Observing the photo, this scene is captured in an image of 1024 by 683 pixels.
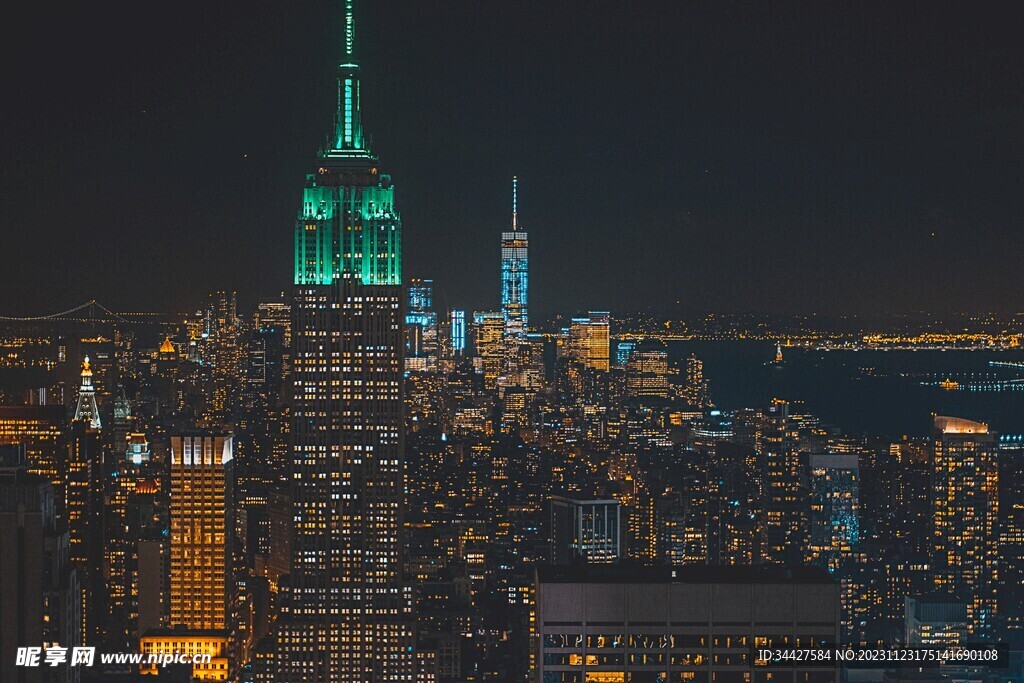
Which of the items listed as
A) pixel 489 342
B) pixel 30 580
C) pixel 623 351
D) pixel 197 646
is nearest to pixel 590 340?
pixel 623 351

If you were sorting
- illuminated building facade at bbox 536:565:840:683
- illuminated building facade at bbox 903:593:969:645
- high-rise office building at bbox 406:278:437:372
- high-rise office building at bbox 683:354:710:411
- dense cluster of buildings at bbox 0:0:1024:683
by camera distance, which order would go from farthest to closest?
high-rise office building at bbox 406:278:437:372 < high-rise office building at bbox 683:354:710:411 < dense cluster of buildings at bbox 0:0:1024:683 < illuminated building facade at bbox 903:593:969:645 < illuminated building facade at bbox 536:565:840:683

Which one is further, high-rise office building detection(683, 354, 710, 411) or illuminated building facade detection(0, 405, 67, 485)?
high-rise office building detection(683, 354, 710, 411)

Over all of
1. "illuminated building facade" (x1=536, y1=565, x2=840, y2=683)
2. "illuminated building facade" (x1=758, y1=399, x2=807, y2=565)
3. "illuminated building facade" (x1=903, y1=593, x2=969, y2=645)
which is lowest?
"illuminated building facade" (x1=903, y1=593, x2=969, y2=645)

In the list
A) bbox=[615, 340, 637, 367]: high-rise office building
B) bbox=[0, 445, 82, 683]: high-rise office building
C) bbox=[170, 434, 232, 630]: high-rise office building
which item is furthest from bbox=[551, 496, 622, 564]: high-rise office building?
bbox=[0, 445, 82, 683]: high-rise office building

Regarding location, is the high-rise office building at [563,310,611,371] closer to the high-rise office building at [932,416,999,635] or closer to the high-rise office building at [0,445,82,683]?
the high-rise office building at [932,416,999,635]

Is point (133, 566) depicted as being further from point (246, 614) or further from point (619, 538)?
point (619, 538)

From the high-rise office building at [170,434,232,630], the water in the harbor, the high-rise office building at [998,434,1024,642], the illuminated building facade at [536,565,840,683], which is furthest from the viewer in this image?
the high-rise office building at [170,434,232,630]
